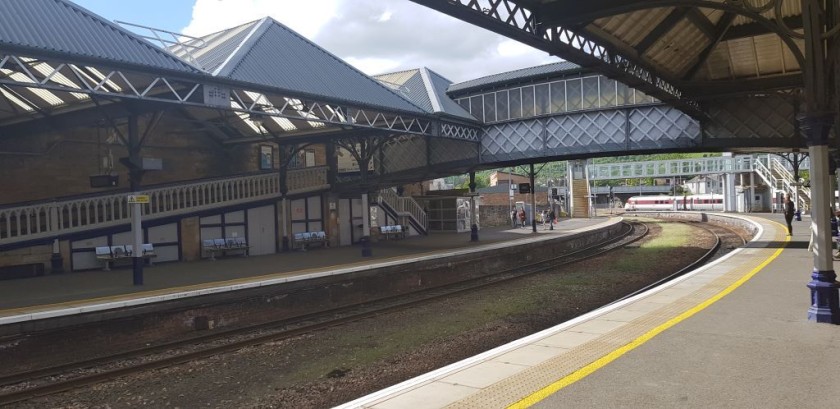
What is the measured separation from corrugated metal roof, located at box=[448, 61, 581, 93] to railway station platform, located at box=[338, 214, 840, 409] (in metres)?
17.4

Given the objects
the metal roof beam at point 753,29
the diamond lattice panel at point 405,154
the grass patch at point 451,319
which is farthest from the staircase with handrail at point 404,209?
the metal roof beam at point 753,29

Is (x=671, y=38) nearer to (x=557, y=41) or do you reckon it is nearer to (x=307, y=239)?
(x=557, y=41)

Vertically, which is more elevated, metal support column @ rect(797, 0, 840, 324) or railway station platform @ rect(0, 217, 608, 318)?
metal support column @ rect(797, 0, 840, 324)

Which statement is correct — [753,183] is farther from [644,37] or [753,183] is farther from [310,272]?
[310,272]

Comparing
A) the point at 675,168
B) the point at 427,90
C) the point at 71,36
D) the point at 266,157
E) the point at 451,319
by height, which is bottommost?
the point at 451,319

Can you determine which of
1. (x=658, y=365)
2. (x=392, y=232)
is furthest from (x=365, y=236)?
(x=658, y=365)

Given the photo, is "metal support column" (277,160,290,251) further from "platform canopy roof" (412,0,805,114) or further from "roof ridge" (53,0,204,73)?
"platform canopy roof" (412,0,805,114)

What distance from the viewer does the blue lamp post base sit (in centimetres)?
760

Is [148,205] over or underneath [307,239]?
over

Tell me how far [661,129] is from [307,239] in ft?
54.5

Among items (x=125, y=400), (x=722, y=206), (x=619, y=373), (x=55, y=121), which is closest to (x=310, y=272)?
(x=125, y=400)

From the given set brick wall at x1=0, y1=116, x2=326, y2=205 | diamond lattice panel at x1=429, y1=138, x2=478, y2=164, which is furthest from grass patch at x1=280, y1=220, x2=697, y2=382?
brick wall at x1=0, y1=116, x2=326, y2=205

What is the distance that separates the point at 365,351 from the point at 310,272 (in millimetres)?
Result: 6172

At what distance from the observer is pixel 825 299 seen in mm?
7660
